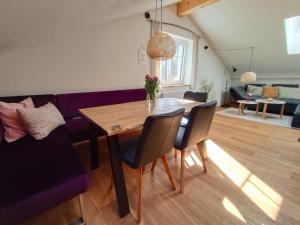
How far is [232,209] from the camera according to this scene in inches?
57.7

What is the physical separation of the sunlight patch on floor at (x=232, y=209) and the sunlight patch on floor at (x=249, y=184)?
9.3 inches

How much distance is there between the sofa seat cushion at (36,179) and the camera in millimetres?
939

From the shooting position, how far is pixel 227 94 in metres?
6.19

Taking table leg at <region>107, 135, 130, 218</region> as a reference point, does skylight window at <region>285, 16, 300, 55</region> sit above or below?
above

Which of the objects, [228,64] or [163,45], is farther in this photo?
[228,64]

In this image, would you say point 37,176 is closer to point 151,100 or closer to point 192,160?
point 151,100

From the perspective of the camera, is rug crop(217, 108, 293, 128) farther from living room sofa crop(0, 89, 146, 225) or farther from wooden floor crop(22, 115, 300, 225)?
living room sofa crop(0, 89, 146, 225)

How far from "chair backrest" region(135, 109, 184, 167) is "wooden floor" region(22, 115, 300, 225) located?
0.51 m

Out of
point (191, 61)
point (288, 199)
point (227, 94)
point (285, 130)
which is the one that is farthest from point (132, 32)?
point (227, 94)

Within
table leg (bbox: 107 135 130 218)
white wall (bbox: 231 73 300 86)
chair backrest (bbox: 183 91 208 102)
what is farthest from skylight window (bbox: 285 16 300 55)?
table leg (bbox: 107 135 130 218)

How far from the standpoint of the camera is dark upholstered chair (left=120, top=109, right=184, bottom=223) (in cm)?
118

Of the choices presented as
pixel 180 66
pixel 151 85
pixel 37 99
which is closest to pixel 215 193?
pixel 151 85

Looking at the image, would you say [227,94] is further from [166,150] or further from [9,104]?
[9,104]

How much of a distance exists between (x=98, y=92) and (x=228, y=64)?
495 centimetres
